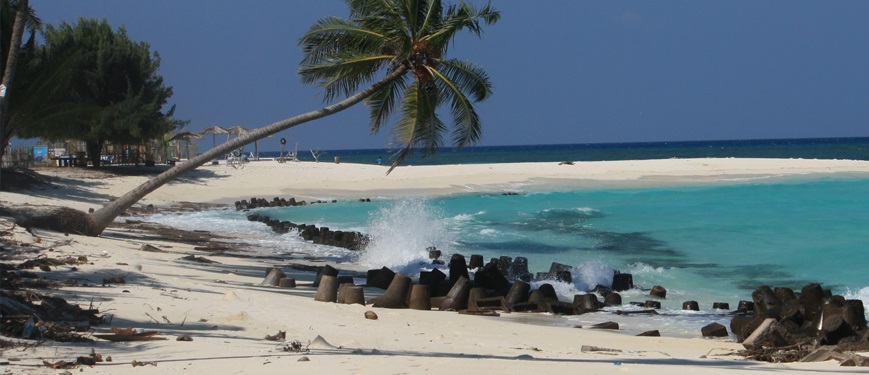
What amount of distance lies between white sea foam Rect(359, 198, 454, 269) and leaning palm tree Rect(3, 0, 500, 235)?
9.79 feet

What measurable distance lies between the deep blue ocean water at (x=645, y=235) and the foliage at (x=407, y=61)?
2784 mm

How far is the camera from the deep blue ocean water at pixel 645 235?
16344mm

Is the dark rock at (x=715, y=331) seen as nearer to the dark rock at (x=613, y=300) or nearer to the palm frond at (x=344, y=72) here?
the dark rock at (x=613, y=300)

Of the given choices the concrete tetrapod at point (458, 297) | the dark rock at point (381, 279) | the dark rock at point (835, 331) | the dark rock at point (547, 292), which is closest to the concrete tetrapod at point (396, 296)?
the concrete tetrapod at point (458, 297)

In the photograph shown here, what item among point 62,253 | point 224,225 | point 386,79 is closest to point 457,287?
point 386,79

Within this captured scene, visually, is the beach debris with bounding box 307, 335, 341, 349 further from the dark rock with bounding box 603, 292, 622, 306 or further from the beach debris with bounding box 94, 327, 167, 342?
the dark rock with bounding box 603, 292, 622, 306

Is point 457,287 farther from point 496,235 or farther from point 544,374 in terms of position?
point 496,235

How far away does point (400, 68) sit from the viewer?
1527 cm

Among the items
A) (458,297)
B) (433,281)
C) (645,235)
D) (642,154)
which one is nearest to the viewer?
(458,297)

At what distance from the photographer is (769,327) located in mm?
9352

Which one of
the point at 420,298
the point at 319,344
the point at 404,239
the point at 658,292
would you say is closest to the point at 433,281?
the point at 420,298

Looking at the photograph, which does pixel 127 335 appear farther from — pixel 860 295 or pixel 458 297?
pixel 860 295

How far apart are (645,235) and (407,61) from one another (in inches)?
496

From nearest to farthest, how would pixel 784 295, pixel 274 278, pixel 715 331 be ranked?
pixel 715 331, pixel 784 295, pixel 274 278
